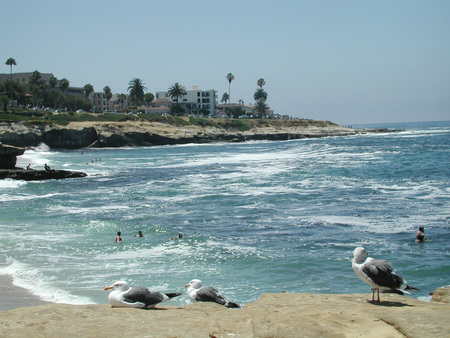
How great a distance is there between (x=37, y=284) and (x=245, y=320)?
314 inches

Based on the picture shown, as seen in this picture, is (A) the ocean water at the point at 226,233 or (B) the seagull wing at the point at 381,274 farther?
(A) the ocean water at the point at 226,233

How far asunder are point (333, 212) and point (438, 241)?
21.1ft

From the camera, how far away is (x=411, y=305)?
27.0 feet

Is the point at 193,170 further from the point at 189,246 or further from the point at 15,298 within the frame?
the point at 15,298

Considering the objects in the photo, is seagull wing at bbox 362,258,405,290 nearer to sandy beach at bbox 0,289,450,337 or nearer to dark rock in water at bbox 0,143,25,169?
sandy beach at bbox 0,289,450,337

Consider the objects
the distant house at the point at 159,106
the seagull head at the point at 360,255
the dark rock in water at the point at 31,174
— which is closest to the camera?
the seagull head at the point at 360,255

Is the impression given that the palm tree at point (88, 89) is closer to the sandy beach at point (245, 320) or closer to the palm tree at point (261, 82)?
the palm tree at point (261, 82)

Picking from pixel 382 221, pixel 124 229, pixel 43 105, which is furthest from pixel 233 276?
pixel 43 105

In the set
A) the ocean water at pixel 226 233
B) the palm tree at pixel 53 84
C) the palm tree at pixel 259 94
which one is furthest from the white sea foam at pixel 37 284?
the palm tree at pixel 259 94

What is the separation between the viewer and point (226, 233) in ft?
63.1

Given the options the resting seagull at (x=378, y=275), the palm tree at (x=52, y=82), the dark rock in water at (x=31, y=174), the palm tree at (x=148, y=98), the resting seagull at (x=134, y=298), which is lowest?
the dark rock in water at (x=31, y=174)

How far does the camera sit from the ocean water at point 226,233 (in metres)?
13.2

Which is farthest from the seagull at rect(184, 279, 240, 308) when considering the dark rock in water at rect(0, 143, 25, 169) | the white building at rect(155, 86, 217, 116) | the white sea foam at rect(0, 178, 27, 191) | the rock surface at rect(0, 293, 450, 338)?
the white building at rect(155, 86, 217, 116)

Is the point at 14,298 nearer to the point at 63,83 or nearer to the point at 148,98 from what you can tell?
the point at 63,83
